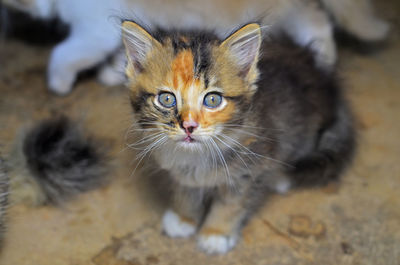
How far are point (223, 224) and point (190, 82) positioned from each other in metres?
0.66

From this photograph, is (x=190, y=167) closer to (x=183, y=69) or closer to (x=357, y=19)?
(x=183, y=69)

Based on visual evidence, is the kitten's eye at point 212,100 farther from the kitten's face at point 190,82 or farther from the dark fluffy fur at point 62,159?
the dark fluffy fur at point 62,159

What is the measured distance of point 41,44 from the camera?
3.19m

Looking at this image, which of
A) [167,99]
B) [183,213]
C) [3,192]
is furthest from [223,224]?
[3,192]

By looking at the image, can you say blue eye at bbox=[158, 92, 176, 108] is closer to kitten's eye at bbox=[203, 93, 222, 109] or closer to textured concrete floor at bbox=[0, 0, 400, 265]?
kitten's eye at bbox=[203, 93, 222, 109]

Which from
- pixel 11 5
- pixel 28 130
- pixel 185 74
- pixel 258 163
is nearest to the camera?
pixel 185 74

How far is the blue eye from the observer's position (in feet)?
5.27

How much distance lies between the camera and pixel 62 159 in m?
2.07

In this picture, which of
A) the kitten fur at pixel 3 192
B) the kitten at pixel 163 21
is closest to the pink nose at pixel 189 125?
the kitten fur at pixel 3 192

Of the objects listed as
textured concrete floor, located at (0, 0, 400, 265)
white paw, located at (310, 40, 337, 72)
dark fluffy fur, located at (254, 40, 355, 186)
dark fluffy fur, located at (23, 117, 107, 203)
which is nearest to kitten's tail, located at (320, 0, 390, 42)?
white paw, located at (310, 40, 337, 72)

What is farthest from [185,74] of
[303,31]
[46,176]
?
[303,31]

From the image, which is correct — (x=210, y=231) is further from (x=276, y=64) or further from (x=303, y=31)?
(x=303, y=31)

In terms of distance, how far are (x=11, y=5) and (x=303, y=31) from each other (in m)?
1.77

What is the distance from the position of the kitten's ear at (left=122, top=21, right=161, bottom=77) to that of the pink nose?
0.31 meters
